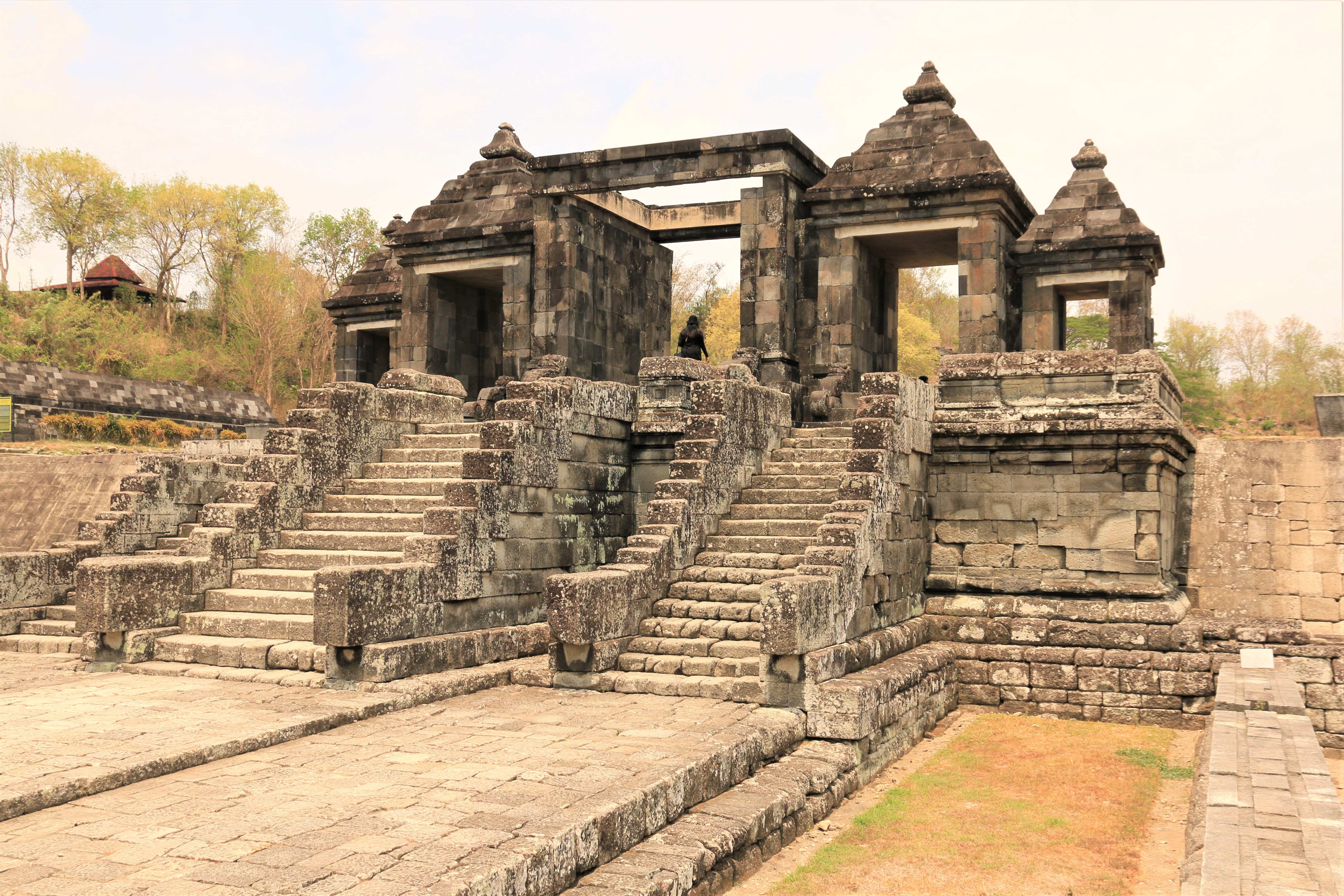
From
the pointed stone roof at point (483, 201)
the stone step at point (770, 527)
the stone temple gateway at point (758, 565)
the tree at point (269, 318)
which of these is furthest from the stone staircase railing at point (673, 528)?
the tree at point (269, 318)

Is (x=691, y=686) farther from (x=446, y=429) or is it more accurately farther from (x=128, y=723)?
(x=446, y=429)

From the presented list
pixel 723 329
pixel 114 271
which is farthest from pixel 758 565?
pixel 114 271

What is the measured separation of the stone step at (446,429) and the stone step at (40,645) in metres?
3.90

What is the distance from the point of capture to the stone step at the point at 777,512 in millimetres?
9969

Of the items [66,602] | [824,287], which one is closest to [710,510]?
[824,287]

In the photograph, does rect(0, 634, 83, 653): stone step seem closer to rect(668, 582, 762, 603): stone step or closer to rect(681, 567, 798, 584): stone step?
rect(668, 582, 762, 603): stone step

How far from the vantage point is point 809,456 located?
36.1ft

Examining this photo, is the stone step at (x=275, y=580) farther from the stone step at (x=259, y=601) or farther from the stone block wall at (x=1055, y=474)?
the stone block wall at (x=1055, y=474)

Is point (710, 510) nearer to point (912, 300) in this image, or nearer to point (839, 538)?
point (839, 538)

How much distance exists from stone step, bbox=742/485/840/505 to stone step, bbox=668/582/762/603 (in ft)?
4.15

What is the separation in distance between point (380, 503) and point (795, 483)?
4.08 meters

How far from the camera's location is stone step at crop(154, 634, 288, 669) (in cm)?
855

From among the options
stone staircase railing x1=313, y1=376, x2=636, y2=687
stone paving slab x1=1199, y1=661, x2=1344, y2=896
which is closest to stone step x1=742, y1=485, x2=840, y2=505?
stone staircase railing x1=313, y1=376, x2=636, y2=687

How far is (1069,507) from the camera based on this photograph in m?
10.3
